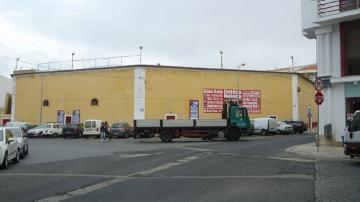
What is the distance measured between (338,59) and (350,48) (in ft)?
2.80

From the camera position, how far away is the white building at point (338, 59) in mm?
26828

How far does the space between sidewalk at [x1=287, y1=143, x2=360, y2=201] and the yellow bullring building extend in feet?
111

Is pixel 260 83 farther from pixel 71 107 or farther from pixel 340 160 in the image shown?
pixel 340 160

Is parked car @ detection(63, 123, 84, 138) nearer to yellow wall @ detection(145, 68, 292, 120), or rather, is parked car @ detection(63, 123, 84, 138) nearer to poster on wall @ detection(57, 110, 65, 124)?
yellow wall @ detection(145, 68, 292, 120)

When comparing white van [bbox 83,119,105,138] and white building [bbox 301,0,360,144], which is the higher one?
white building [bbox 301,0,360,144]

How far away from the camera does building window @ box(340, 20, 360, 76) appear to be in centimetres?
2686

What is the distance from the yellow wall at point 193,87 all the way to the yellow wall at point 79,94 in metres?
2.63

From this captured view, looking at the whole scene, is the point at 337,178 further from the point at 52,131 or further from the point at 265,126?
the point at 52,131

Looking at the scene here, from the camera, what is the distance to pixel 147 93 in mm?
54688

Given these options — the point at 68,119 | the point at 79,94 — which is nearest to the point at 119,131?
the point at 79,94

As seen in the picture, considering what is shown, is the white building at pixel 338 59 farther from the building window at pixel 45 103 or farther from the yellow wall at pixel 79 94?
the building window at pixel 45 103

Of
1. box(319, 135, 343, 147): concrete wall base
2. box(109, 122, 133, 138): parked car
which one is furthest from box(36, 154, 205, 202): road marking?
box(109, 122, 133, 138): parked car

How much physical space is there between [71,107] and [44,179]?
149ft

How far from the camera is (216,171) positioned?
15875 millimetres
